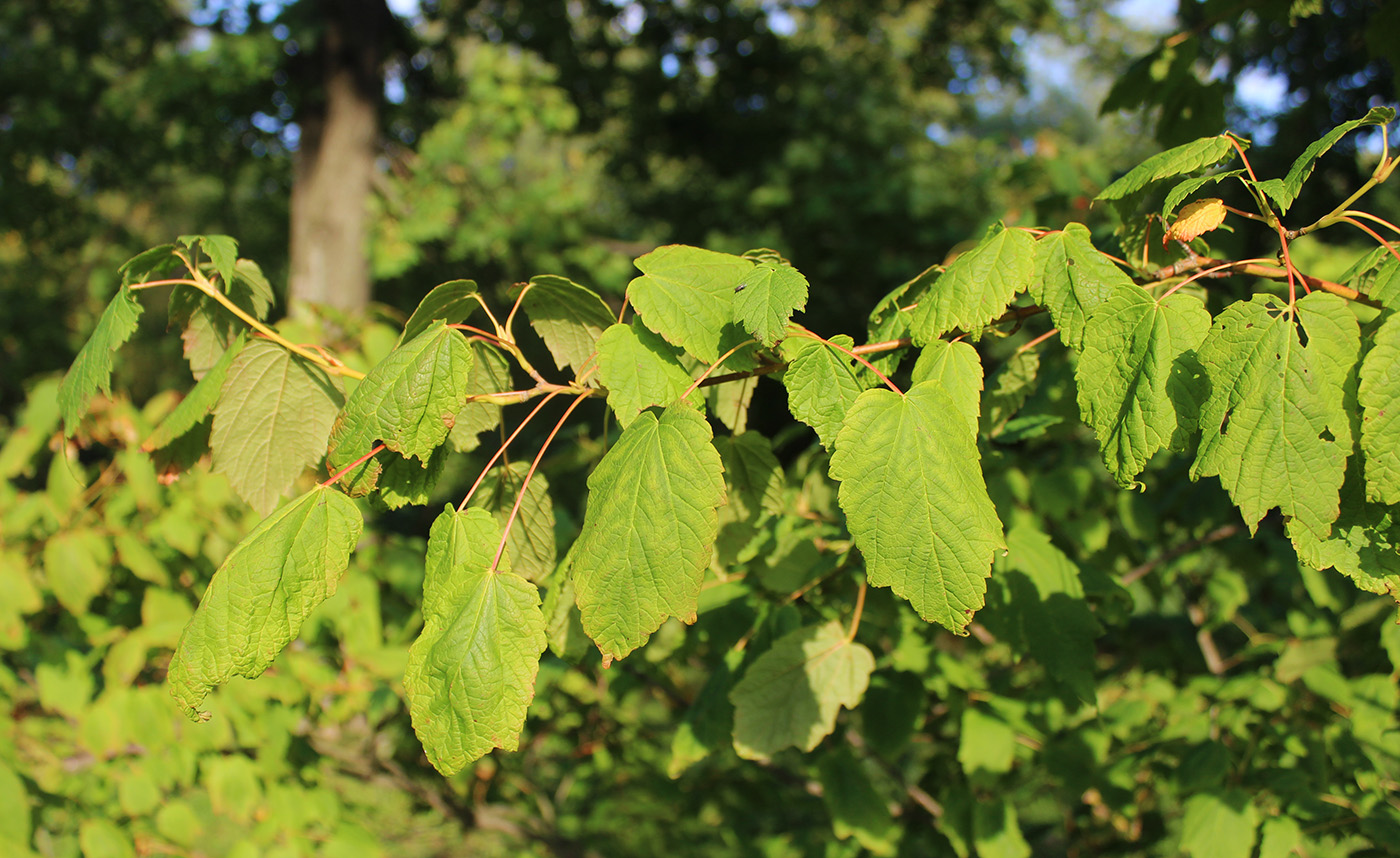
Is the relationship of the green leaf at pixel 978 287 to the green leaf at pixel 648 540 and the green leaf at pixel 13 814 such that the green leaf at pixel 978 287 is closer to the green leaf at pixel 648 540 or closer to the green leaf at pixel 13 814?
Result: the green leaf at pixel 648 540

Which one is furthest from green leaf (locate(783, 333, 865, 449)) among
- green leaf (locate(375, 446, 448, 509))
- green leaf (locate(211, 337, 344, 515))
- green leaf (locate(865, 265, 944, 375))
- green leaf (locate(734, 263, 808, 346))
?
green leaf (locate(211, 337, 344, 515))

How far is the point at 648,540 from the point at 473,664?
21 cm

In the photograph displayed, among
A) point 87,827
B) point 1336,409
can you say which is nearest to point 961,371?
point 1336,409

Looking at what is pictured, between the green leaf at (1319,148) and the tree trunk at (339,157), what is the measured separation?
6.08 meters

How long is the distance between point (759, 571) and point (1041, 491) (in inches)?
27.6

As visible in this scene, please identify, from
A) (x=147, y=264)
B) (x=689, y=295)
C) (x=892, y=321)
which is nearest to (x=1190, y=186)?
(x=892, y=321)

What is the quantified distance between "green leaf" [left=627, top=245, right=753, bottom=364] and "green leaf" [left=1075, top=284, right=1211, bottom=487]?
0.39 metres

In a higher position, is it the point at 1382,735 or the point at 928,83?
the point at 928,83

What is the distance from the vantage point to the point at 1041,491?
73.1 inches

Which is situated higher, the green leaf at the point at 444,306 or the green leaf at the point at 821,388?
the green leaf at the point at 444,306

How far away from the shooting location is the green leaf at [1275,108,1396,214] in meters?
0.80

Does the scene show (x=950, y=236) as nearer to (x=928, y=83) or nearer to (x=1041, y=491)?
(x=928, y=83)

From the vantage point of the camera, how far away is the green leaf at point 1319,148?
31.6 inches

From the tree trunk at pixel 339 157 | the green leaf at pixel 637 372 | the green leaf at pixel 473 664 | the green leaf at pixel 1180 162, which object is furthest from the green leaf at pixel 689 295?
the tree trunk at pixel 339 157
